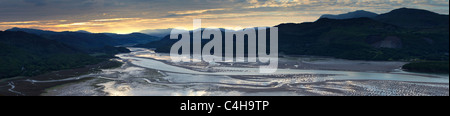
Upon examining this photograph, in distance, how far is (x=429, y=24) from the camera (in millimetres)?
126812

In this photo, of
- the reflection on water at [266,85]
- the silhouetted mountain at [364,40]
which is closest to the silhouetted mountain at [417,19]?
the silhouetted mountain at [364,40]

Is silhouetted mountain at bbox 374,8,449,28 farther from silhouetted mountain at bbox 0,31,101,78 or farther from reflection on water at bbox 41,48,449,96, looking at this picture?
silhouetted mountain at bbox 0,31,101,78

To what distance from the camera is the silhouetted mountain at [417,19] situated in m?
125

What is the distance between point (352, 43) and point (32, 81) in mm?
94246

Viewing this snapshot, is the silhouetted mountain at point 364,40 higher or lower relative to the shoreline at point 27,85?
higher

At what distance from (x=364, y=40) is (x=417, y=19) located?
46.1 meters

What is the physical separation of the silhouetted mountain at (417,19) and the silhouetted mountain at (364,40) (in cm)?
164

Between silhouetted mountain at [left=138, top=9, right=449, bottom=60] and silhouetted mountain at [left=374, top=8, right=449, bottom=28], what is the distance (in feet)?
5.37

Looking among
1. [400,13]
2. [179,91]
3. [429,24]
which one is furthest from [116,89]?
[400,13]

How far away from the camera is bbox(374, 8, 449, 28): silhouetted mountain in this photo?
125 metres

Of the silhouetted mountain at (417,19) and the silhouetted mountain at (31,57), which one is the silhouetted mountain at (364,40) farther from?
the silhouetted mountain at (31,57)

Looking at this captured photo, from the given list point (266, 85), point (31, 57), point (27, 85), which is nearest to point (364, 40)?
point (266, 85)

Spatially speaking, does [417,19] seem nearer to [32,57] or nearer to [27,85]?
[27,85]
